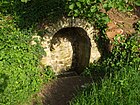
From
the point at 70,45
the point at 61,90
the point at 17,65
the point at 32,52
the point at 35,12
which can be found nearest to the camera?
the point at 17,65

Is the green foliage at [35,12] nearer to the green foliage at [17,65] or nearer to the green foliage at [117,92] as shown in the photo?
the green foliage at [17,65]

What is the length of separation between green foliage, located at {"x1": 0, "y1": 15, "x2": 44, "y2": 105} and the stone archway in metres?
0.60

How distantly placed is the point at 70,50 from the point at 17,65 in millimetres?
2578

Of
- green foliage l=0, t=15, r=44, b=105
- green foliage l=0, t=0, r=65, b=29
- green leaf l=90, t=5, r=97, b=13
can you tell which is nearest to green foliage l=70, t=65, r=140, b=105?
green leaf l=90, t=5, r=97, b=13

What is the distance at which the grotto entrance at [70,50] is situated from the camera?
383 inches

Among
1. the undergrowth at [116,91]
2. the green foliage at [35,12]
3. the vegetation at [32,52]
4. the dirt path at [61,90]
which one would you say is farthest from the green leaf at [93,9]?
the green foliage at [35,12]

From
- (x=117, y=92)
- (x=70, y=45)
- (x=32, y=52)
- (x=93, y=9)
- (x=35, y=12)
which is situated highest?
(x=35, y=12)

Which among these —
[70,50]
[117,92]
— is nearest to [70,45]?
Answer: [70,50]

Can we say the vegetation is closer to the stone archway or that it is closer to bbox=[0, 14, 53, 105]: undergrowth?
bbox=[0, 14, 53, 105]: undergrowth

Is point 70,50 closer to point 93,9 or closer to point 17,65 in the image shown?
point 17,65

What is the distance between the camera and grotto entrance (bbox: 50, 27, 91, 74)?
383 inches

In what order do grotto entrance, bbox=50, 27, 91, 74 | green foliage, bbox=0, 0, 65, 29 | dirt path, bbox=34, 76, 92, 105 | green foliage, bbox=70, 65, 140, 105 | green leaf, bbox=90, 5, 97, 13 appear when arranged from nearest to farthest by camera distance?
green foliage, bbox=70, 65, 140, 105, green leaf, bbox=90, 5, 97, 13, dirt path, bbox=34, 76, 92, 105, green foliage, bbox=0, 0, 65, 29, grotto entrance, bbox=50, 27, 91, 74

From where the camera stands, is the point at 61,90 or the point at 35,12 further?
the point at 35,12

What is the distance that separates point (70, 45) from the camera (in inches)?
399
